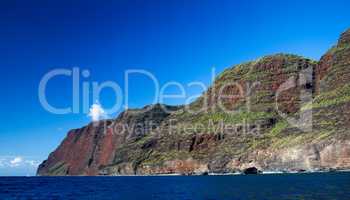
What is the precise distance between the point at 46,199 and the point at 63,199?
4185 mm

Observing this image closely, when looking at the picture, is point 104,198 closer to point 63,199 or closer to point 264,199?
point 63,199

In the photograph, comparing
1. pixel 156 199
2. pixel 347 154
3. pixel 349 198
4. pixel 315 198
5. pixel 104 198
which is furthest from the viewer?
pixel 347 154

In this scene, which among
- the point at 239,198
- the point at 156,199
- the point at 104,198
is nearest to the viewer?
the point at 239,198

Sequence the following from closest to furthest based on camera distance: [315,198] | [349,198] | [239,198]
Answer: [349,198] < [315,198] < [239,198]

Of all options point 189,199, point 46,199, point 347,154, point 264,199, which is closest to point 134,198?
point 189,199

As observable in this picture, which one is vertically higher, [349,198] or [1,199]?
[349,198]

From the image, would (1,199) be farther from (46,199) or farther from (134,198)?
(134,198)

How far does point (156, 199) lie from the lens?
92.6m

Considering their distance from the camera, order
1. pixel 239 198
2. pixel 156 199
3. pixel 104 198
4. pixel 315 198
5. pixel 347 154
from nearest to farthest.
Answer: pixel 315 198 → pixel 239 198 → pixel 156 199 → pixel 104 198 → pixel 347 154

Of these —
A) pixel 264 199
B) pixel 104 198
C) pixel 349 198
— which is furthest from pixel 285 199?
pixel 104 198

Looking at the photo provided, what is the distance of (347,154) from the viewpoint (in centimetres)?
19912

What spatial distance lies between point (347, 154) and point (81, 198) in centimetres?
13093

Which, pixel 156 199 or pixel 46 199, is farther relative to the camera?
pixel 46 199

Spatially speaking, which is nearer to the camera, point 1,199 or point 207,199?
point 207,199
